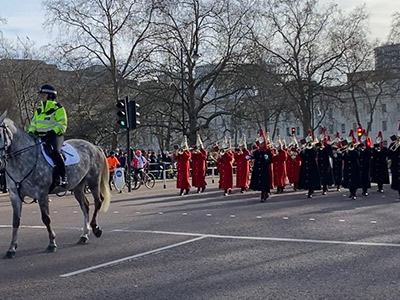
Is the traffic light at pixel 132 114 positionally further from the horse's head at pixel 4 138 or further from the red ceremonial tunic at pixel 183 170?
the horse's head at pixel 4 138

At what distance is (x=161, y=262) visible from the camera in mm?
8805

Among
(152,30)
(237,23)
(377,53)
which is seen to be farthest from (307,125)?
(152,30)

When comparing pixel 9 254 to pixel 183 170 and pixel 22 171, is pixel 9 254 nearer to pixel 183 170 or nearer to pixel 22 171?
pixel 22 171

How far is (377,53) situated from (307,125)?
9267mm

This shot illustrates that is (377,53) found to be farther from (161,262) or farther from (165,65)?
(161,262)

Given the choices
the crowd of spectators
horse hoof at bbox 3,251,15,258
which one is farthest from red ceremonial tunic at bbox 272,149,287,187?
horse hoof at bbox 3,251,15,258

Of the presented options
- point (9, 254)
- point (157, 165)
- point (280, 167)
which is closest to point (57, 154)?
point (9, 254)

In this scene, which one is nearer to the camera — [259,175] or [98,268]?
[98,268]

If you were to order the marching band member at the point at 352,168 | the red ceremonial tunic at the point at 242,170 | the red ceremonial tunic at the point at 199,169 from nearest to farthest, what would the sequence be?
the marching band member at the point at 352,168 < the red ceremonial tunic at the point at 242,170 < the red ceremonial tunic at the point at 199,169

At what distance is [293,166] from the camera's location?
22797mm

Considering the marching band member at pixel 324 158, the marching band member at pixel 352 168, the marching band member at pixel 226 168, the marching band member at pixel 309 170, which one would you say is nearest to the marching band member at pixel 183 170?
the marching band member at pixel 226 168

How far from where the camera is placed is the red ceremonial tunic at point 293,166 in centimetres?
2253

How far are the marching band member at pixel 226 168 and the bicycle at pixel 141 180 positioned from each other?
5.81 m

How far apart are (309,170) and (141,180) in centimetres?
1063
